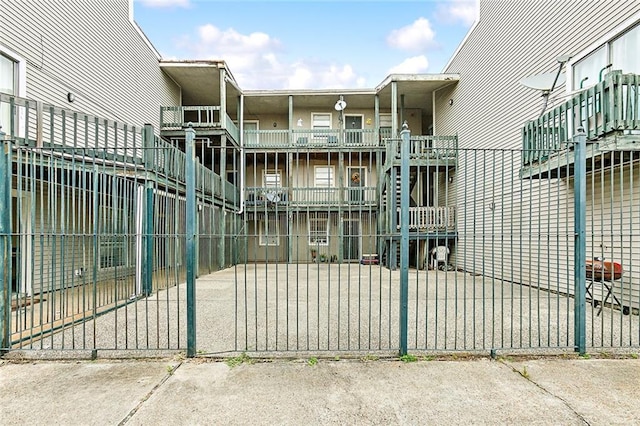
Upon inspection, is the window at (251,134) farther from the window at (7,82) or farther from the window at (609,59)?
the window at (609,59)

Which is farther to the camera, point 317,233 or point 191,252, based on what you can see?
point 317,233

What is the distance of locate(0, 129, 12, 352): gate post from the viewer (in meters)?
3.86

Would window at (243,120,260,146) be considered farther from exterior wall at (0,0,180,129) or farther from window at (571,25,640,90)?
window at (571,25,640,90)

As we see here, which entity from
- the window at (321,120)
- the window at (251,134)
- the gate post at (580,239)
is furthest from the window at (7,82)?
the window at (321,120)

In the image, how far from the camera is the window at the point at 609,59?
6297mm

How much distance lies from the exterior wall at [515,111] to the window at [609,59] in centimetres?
24

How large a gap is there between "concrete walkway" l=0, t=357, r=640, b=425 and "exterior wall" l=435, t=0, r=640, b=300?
2536mm

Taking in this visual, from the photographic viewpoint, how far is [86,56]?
909 centimetres

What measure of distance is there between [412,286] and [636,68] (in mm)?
6039

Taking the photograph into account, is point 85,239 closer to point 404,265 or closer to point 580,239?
point 404,265

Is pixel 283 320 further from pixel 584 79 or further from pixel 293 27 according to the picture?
pixel 293 27

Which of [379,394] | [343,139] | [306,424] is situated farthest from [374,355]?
[343,139]

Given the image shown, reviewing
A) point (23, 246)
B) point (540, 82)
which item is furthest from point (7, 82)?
point (540, 82)

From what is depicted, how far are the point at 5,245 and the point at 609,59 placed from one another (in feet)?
31.9
